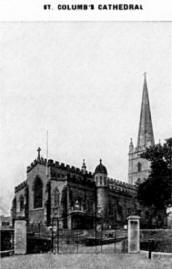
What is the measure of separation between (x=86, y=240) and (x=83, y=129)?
17.7 ft

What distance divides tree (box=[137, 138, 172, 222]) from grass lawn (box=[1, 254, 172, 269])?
778 cm

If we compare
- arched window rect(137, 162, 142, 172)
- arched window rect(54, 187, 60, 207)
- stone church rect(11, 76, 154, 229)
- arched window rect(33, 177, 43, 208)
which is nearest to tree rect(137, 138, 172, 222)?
stone church rect(11, 76, 154, 229)

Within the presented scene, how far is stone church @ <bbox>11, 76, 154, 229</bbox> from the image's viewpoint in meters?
22.7

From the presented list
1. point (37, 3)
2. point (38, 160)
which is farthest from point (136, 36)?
point (38, 160)

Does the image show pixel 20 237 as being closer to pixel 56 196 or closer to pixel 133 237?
pixel 133 237

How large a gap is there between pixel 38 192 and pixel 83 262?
15776 mm

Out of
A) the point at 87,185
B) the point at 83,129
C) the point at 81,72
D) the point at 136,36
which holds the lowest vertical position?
the point at 87,185

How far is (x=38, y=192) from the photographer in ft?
81.4

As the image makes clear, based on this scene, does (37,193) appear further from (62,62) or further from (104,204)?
(62,62)

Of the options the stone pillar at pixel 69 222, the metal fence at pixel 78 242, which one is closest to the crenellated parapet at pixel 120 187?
the stone pillar at pixel 69 222

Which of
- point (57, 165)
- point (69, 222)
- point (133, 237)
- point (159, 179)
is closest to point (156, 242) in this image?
point (133, 237)

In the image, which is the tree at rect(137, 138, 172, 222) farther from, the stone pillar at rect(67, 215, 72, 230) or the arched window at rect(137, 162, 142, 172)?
the arched window at rect(137, 162, 142, 172)

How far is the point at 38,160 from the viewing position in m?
24.9

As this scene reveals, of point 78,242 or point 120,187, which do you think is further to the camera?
point 120,187
